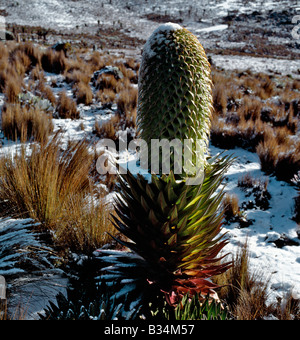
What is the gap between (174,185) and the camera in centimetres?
159

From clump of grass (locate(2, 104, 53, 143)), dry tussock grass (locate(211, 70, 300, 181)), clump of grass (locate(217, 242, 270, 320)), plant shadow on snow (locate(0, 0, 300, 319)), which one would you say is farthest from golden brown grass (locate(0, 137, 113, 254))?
dry tussock grass (locate(211, 70, 300, 181))

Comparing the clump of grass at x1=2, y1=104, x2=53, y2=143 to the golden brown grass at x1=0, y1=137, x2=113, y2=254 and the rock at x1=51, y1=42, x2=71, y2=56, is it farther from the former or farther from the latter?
the rock at x1=51, y1=42, x2=71, y2=56

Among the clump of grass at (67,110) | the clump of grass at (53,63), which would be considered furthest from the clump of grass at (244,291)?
the clump of grass at (53,63)

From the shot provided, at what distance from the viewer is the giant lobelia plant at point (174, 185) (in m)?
1.42

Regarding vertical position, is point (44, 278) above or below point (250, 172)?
above

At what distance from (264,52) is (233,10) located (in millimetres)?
33587

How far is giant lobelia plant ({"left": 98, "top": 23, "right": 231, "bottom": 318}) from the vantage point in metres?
1.42

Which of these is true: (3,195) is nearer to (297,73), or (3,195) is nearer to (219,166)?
(219,166)

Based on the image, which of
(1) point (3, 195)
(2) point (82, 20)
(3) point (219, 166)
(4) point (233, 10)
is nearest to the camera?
(3) point (219, 166)

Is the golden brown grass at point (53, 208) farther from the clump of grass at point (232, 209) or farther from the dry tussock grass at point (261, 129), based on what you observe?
the dry tussock grass at point (261, 129)

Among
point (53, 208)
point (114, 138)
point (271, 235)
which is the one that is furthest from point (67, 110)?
point (271, 235)

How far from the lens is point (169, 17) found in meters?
51.4

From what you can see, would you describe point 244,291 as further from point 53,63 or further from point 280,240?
point 53,63

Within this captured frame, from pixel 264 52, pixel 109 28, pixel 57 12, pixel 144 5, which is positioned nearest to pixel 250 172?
pixel 264 52
